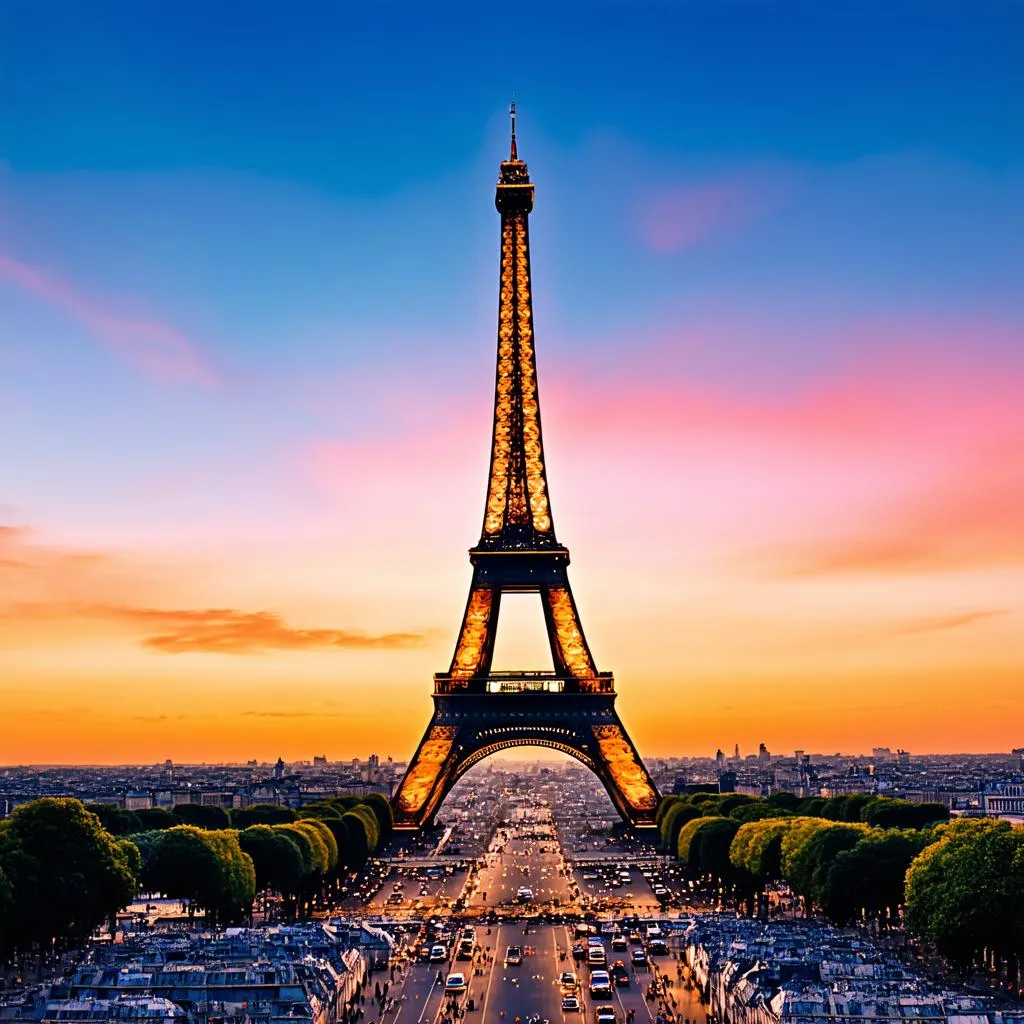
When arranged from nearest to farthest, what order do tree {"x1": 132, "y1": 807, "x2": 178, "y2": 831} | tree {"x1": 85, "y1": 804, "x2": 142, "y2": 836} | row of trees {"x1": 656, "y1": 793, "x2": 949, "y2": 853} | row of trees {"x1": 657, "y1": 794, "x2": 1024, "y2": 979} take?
row of trees {"x1": 657, "y1": 794, "x2": 1024, "y2": 979} < row of trees {"x1": 656, "y1": 793, "x2": 949, "y2": 853} < tree {"x1": 85, "y1": 804, "x2": 142, "y2": 836} < tree {"x1": 132, "y1": 807, "x2": 178, "y2": 831}

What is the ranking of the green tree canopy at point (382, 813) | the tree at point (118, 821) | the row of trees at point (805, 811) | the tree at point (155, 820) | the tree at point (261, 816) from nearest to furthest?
the row of trees at point (805, 811) < the tree at point (118, 821) < the tree at point (261, 816) < the tree at point (155, 820) < the green tree canopy at point (382, 813)

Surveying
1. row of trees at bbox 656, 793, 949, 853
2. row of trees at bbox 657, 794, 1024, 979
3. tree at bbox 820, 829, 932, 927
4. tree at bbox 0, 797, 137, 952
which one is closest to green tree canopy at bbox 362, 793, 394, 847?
row of trees at bbox 656, 793, 949, 853

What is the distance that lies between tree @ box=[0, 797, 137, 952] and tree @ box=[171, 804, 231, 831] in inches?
1915

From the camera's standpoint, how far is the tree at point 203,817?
410ft

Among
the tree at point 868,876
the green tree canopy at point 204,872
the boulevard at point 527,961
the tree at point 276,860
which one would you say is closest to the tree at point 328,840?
the boulevard at point 527,961

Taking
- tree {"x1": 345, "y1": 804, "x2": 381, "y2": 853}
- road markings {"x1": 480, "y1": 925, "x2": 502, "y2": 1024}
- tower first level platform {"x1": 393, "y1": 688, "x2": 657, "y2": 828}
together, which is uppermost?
tower first level platform {"x1": 393, "y1": 688, "x2": 657, "y2": 828}

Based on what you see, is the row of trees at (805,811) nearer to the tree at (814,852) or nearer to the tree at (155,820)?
the tree at (814,852)

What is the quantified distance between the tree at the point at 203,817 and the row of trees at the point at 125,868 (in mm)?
15625

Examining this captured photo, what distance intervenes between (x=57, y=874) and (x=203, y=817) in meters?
58.4

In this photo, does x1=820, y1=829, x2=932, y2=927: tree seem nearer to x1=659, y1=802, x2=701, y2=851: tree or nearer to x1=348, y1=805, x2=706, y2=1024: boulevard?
x1=348, y1=805, x2=706, y2=1024: boulevard

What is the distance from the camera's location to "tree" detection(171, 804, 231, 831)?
125 meters

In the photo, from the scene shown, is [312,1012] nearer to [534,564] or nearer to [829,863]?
[829,863]

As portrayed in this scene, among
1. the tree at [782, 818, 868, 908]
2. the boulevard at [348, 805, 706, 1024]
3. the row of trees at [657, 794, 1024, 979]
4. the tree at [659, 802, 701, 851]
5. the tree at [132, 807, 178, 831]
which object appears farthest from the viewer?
the tree at [132, 807, 178, 831]

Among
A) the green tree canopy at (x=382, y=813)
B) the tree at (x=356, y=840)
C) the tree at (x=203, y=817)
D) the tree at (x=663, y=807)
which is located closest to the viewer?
the tree at (x=356, y=840)
